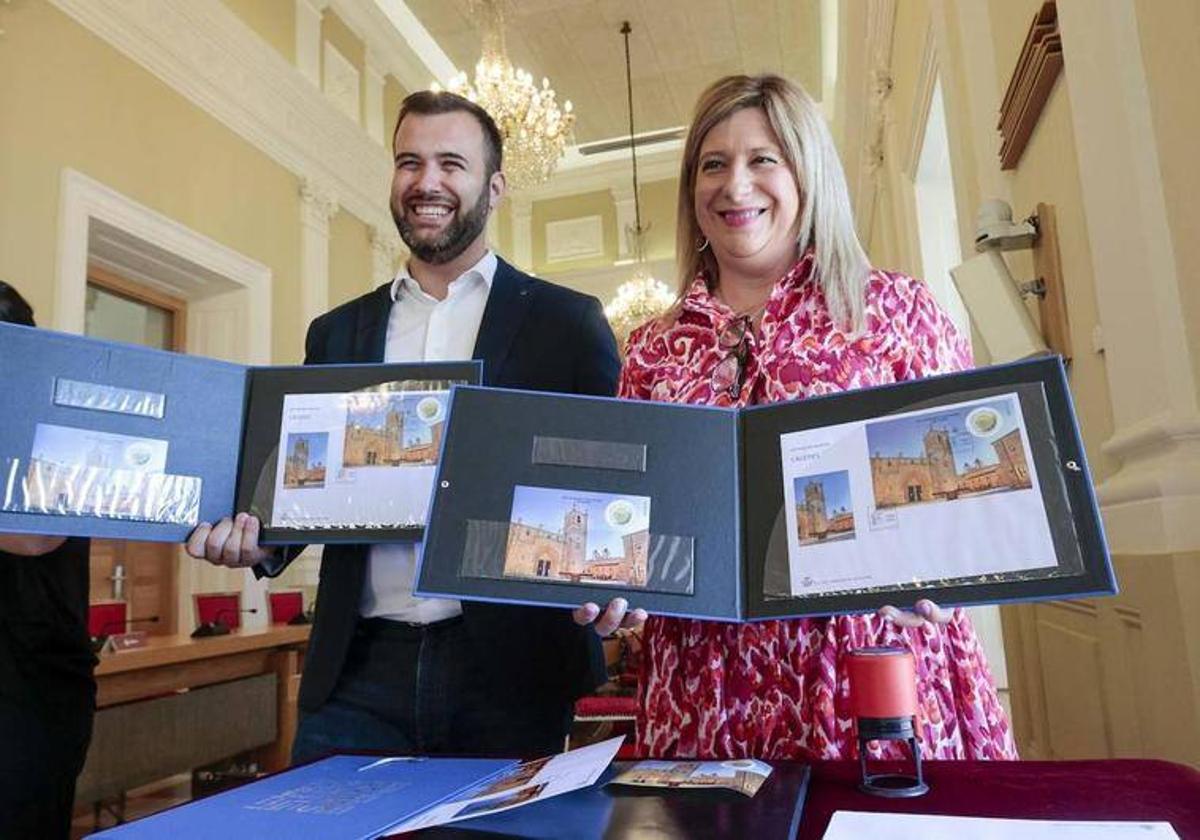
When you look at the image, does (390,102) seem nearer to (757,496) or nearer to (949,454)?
(757,496)

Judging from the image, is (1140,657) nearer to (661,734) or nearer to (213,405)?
(661,734)

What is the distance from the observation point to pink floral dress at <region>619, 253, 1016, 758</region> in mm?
1161

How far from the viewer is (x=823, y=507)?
1.11 m

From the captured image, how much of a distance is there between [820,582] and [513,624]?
0.61m

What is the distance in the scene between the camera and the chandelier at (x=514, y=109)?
6070 mm

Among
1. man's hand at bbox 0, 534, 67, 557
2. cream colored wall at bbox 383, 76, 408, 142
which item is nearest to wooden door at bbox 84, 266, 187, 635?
cream colored wall at bbox 383, 76, 408, 142

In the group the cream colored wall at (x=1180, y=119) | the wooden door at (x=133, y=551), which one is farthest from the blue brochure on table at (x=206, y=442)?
the wooden door at (x=133, y=551)

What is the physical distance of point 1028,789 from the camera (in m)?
0.87

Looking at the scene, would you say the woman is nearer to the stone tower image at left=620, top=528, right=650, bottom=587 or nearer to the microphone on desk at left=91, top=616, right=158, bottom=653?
the stone tower image at left=620, top=528, right=650, bottom=587

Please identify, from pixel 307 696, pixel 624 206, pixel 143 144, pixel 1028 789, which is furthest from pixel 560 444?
pixel 624 206

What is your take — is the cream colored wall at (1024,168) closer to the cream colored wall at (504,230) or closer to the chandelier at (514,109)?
the chandelier at (514,109)

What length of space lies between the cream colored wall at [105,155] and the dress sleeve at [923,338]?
4.27 m

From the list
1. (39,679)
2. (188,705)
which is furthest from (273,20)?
(39,679)

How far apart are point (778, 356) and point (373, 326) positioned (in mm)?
842
